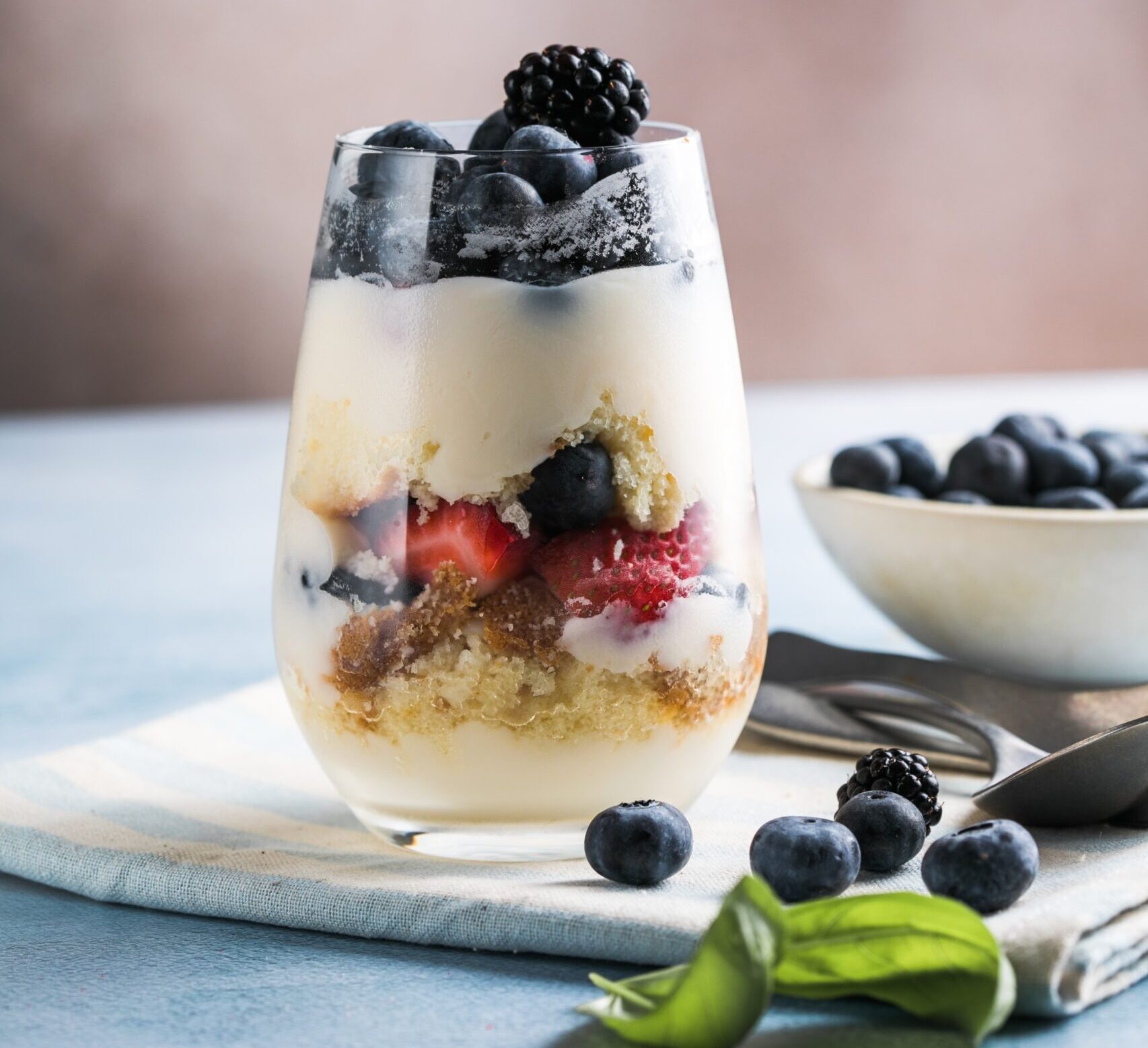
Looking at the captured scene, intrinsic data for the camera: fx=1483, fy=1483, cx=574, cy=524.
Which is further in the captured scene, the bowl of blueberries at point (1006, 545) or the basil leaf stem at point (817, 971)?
the bowl of blueberries at point (1006, 545)

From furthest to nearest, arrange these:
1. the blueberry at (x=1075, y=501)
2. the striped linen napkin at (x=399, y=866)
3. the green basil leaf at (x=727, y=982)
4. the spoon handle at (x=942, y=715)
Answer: the blueberry at (x=1075, y=501) → the spoon handle at (x=942, y=715) → the striped linen napkin at (x=399, y=866) → the green basil leaf at (x=727, y=982)

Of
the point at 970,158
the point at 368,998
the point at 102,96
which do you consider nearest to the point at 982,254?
the point at 970,158

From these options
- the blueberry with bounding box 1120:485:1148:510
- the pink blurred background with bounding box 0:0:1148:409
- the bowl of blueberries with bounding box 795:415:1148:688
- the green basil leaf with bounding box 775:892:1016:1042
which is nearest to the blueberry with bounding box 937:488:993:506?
the bowl of blueberries with bounding box 795:415:1148:688

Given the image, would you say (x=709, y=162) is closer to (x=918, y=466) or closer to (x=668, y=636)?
(x=918, y=466)

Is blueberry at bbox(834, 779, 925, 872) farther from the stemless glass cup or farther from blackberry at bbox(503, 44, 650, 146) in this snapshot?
blackberry at bbox(503, 44, 650, 146)

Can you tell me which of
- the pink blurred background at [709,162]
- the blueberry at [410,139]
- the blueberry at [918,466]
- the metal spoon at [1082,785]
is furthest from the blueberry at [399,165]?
the pink blurred background at [709,162]

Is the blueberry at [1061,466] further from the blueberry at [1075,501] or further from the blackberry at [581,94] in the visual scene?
the blackberry at [581,94]
